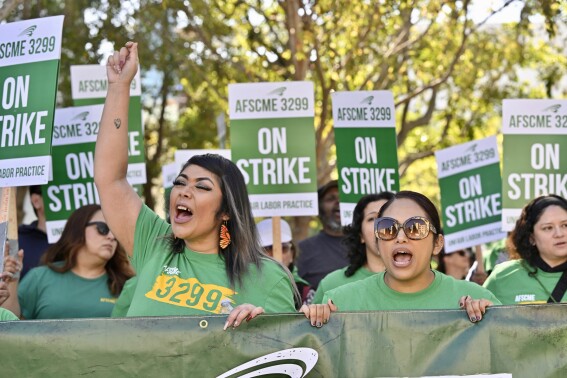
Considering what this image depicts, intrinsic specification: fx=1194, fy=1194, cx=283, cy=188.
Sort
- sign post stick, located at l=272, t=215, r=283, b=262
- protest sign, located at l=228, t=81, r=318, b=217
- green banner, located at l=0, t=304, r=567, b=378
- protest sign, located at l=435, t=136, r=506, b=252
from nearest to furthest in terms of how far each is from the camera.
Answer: green banner, located at l=0, t=304, r=567, b=378
sign post stick, located at l=272, t=215, r=283, b=262
protest sign, located at l=228, t=81, r=318, b=217
protest sign, located at l=435, t=136, r=506, b=252

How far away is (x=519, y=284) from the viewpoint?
6.87 m

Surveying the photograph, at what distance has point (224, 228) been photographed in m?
5.52

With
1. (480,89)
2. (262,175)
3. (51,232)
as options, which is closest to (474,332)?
(262,175)

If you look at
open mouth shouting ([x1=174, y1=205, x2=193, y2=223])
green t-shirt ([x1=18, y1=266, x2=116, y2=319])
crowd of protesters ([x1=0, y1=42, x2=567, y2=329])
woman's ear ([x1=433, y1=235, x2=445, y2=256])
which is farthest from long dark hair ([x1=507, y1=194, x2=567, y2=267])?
green t-shirt ([x1=18, y1=266, x2=116, y2=319])

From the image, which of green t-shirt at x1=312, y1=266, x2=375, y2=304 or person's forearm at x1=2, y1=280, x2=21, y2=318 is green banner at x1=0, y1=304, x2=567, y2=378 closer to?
green t-shirt at x1=312, y1=266, x2=375, y2=304

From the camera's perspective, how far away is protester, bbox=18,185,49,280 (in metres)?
8.68

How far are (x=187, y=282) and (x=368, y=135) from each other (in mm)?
4197

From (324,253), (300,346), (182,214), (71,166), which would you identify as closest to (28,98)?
(182,214)

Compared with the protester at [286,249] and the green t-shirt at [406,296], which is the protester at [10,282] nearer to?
the green t-shirt at [406,296]

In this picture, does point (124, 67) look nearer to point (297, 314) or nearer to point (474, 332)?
point (297, 314)

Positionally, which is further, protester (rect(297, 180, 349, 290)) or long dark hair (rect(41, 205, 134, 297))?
protester (rect(297, 180, 349, 290))

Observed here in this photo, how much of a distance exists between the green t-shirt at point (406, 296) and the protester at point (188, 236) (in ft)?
0.82

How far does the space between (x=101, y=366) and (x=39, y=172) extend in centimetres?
196

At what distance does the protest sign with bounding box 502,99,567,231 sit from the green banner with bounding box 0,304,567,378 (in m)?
4.17
